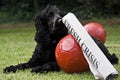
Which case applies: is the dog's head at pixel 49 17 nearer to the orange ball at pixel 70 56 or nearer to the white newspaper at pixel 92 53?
the white newspaper at pixel 92 53

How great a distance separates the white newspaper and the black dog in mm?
193

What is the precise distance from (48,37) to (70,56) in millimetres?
623

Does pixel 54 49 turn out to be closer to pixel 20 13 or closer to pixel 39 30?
pixel 39 30

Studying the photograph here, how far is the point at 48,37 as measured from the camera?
Result: 7.16 m

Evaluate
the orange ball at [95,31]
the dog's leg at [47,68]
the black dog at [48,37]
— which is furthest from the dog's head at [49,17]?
the orange ball at [95,31]

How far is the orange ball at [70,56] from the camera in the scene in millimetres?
6754

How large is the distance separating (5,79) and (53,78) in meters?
0.77

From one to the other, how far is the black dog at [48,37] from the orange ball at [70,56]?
0.24m

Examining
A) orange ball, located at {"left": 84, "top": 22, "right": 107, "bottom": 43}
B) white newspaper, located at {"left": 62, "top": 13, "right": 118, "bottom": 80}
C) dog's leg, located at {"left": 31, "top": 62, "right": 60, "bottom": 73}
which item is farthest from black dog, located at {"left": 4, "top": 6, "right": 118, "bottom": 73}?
orange ball, located at {"left": 84, "top": 22, "right": 107, "bottom": 43}

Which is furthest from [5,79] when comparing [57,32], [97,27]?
[97,27]

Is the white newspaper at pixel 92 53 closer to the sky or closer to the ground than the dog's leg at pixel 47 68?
closer to the sky

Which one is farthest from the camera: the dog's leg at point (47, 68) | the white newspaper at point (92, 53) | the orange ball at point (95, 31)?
the orange ball at point (95, 31)

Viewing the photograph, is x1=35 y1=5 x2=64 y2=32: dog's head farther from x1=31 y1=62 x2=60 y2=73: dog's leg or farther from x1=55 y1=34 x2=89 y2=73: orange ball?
x1=31 y1=62 x2=60 y2=73: dog's leg

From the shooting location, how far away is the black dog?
704cm
